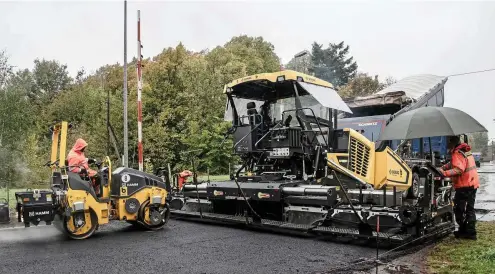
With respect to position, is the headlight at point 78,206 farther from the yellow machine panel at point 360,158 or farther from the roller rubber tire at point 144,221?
the yellow machine panel at point 360,158

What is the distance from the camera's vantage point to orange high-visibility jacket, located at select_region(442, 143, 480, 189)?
6574 mm

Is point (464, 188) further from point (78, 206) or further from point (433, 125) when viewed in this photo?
point (78, 206)

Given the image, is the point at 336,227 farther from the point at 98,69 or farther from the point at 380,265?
the point at 98,69

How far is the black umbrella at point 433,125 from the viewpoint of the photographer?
5.90 m

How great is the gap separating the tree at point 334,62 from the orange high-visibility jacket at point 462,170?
53501 mm

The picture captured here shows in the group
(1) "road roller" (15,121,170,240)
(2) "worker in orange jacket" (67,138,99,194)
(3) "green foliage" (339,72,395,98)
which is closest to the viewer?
(1) "road roller" (15,121,170,240)

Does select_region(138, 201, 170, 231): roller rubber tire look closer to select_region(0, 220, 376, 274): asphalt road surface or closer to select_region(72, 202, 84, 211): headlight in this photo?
select_region(0, 220, 376, 274): asphalt road surface

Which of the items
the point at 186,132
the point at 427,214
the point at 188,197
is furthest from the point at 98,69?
the point at 427,214

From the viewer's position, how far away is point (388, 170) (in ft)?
23.6

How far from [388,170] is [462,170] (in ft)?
3.64

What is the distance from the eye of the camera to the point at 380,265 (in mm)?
5117

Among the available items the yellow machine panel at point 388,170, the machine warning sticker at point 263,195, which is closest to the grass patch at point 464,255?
the yellow machine panel at point 388,170

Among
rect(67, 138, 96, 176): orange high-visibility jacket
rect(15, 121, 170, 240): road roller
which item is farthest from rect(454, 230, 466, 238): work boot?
rect(67, 138, 96, 176): orange high-visibility jacket

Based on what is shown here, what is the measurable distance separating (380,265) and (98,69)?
168 ft
